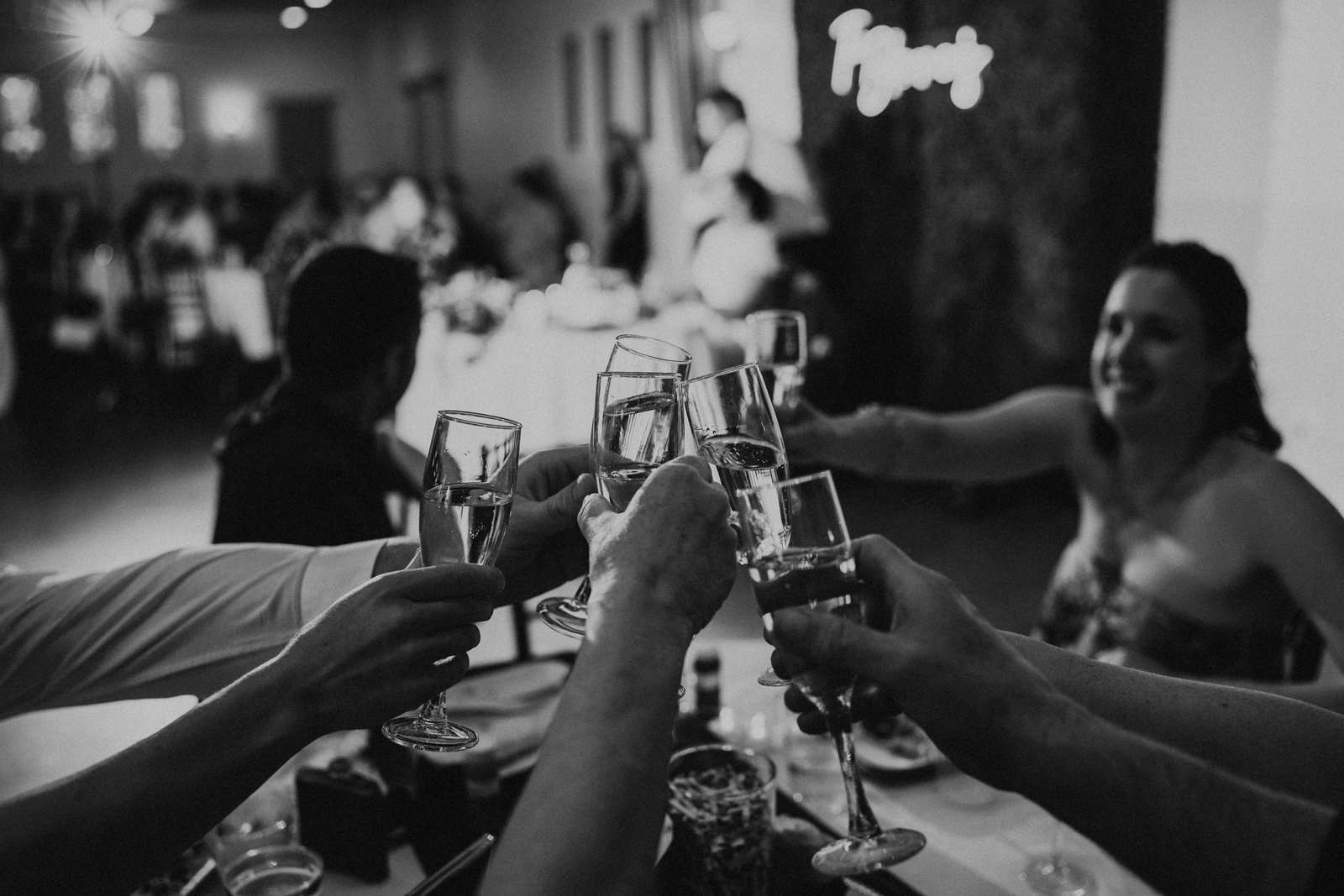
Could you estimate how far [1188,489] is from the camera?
1.96 metres

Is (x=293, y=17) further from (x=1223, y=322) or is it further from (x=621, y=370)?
(x=621, y=370)

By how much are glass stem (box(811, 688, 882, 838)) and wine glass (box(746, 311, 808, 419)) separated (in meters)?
0.72

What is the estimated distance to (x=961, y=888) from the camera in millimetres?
1143

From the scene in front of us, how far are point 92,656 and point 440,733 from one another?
67 centimetres

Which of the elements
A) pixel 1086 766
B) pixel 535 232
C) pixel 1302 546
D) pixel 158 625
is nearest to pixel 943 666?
pixel 1086 766

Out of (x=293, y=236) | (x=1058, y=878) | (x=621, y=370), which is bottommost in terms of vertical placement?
(x=1058, y=878)

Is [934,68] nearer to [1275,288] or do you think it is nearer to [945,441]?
[1275,288]

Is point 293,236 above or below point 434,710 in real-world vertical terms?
above

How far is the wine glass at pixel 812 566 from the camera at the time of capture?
862 millimetres

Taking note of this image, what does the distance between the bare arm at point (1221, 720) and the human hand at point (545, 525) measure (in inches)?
19.6

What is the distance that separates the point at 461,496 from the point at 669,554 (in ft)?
0.82

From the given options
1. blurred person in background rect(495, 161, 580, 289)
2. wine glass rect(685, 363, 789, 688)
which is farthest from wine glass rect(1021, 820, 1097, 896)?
blurred person in background rect(495, 161, 580, 289)

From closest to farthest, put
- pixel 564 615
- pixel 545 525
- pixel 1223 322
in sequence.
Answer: pixel 564 615
pixel 545 525
pixel 1223 322

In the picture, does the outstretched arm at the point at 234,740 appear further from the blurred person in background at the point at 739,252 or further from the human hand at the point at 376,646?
the blurred person in background at the point at 739,252
